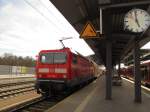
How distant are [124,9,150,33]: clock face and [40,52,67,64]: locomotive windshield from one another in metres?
6.73

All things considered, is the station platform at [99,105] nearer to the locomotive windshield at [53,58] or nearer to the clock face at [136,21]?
the locomotive windshield at [53,58]

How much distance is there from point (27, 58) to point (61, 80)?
72960mm

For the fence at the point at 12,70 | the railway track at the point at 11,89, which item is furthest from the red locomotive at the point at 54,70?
the fence at the point at 12,70

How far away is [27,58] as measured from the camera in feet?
285

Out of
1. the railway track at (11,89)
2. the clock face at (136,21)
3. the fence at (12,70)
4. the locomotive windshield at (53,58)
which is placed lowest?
the railway track at (11,89)

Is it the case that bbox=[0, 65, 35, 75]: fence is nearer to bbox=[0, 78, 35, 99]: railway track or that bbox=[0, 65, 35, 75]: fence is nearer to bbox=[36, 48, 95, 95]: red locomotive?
bbox=[0, 78, 35, 99]: railway track

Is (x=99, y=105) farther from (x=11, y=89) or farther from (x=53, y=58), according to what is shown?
(x=11, y=89)

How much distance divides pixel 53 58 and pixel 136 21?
298 inches

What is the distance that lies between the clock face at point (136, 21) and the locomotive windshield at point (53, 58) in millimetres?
6728

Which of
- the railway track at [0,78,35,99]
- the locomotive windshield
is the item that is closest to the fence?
the railway track at [0,78,35,99]

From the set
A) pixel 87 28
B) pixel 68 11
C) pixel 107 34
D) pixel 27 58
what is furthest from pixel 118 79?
pixel 27 58

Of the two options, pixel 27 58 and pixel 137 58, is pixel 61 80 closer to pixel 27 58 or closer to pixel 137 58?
pixel 137 58

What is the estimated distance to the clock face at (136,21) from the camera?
9.31 metres

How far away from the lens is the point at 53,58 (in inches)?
631
